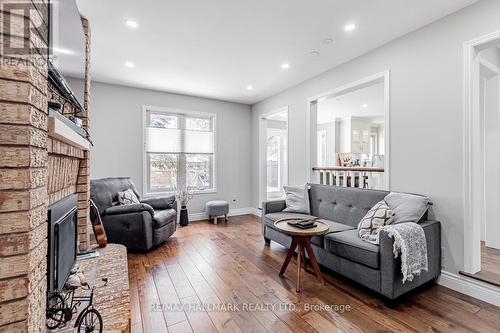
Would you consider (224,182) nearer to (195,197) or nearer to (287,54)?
(195,197)

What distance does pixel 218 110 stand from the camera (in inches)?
214

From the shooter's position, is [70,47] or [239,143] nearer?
[70,47]

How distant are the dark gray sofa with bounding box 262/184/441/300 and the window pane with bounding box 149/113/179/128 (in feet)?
9.63

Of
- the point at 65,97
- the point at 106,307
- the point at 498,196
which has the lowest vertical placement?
the point at 106,307

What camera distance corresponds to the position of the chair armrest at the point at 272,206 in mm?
3640

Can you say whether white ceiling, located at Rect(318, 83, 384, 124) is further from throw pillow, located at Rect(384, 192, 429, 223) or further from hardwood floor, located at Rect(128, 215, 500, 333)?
hardwood floor, located at Rect(128, 215, 500, 333)

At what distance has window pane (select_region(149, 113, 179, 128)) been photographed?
482 cm

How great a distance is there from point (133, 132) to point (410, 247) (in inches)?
183

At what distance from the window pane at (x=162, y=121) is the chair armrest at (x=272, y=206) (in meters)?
2.74

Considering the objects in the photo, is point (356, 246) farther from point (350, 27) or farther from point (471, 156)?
point (350, 27)

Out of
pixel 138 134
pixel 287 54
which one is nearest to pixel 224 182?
pixel 138 134

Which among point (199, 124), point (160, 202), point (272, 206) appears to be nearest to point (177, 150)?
point (199, 124)

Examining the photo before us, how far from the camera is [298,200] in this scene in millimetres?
3596

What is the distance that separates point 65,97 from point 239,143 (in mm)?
4137
